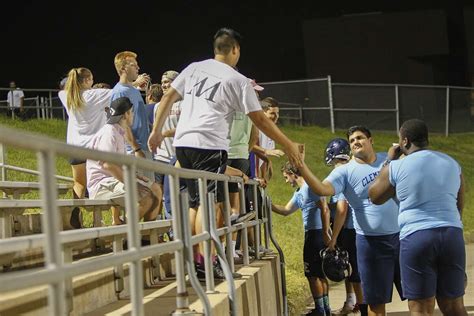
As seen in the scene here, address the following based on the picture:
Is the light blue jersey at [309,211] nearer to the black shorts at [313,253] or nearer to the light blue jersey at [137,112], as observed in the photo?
the black shorts at [313,253]

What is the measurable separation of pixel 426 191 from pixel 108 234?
9.22 ft

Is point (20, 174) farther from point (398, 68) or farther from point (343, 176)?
point (398, 68)

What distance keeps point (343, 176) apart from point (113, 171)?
233cm

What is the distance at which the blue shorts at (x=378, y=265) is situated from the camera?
7.80m

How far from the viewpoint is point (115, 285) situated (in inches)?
240

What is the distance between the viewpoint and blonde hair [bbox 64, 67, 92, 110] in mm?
8773

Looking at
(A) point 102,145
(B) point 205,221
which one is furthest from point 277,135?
(A) point 102,145

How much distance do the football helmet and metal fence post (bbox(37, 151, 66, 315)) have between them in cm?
625

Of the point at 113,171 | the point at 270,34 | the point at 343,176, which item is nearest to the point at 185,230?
the point at 113,171

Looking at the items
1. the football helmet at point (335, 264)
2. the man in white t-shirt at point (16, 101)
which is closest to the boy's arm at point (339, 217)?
the football helmet at point (335, 264)

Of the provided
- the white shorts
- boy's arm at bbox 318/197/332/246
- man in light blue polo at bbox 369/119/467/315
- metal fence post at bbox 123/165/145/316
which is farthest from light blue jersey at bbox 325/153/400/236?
metal fence post at bbox 123/165/145/316

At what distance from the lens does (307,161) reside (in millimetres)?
23969

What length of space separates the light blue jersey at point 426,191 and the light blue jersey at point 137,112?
289 centimetres

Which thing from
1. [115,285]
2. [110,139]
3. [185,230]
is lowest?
[115,285]
